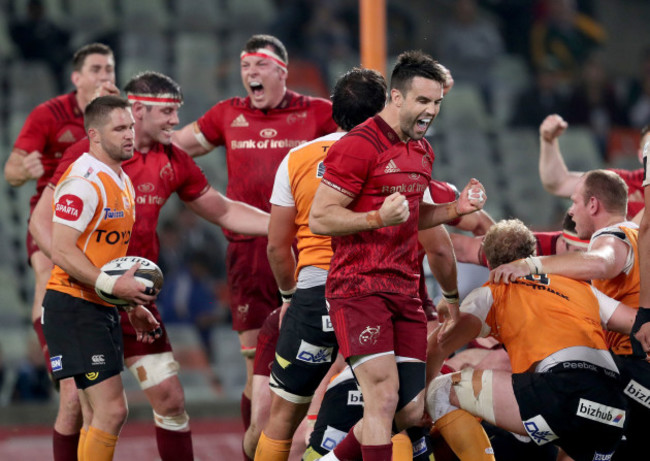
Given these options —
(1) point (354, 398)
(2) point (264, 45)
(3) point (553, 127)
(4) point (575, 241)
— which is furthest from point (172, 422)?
(3) point (553, 127)

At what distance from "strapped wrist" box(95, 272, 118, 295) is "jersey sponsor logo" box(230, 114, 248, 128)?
75.9 inches

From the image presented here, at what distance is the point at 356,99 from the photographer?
15.5 feet

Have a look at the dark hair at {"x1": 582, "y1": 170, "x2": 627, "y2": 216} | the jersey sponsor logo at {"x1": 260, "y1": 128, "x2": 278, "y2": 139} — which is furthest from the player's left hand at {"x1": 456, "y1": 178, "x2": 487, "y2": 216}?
the jersey sponsor logo at {"x1": 260, "y1": 128, "x2": 278, "y2": 139}

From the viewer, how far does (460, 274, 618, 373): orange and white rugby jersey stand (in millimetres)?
4867

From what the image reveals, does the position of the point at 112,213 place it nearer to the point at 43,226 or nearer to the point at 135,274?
the point at 135,274

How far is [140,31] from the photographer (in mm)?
13219

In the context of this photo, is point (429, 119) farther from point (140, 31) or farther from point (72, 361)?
point (140, 31)

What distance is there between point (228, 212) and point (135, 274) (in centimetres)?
113

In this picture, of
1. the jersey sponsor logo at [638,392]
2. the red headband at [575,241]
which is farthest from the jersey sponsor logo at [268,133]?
the jersey sponsor logo at [638,392]

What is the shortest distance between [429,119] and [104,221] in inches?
71.3

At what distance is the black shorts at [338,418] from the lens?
16.2ft

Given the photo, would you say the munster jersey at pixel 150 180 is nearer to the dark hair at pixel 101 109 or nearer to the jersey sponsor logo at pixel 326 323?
the dark hair at pixel 101 109

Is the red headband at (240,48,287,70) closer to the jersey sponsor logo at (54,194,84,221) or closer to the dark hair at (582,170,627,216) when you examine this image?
the jersey sponsor logo at (54,194,84,221)

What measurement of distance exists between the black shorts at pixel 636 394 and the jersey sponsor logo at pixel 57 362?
9.78 ft
